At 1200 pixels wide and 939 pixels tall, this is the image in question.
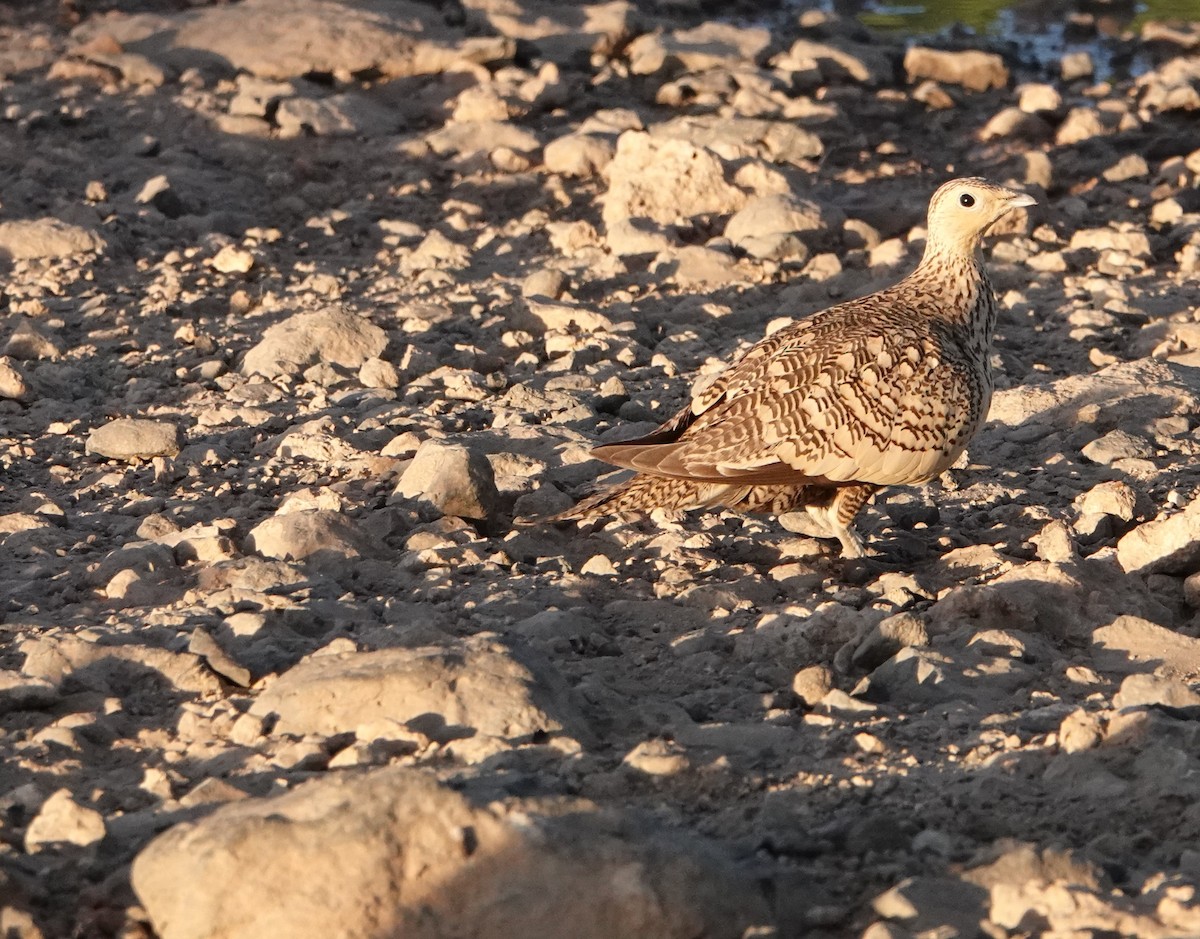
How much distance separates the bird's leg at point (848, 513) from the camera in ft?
18.5

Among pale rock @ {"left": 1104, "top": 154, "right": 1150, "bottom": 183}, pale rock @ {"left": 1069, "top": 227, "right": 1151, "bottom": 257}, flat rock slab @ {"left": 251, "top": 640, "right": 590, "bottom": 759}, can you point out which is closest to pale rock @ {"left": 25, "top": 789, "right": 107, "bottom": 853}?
flat rock slab @ {"left": 251, "top": 640, "right": 590, "bottom": 759}

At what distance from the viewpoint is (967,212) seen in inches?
244

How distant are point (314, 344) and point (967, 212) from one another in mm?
2782

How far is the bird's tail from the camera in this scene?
5.57 meters

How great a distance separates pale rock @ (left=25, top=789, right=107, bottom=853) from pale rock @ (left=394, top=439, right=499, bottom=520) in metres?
2.12

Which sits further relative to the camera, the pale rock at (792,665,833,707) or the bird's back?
the bird's back

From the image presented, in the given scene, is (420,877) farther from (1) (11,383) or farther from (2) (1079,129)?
(2) (1079,129)

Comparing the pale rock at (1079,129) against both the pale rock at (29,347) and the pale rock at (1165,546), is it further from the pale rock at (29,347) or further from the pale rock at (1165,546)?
the pale rock at (29,347)

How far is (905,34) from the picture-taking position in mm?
13750

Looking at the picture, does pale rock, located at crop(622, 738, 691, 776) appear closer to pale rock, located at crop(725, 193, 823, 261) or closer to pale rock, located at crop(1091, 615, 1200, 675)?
pale rock, located at crop(1091, 615, 1200, 675)

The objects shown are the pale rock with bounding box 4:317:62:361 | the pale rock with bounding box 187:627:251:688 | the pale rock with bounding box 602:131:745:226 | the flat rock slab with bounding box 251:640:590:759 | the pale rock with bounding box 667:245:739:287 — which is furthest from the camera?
the pale rock with bounding box 602:131:745:226

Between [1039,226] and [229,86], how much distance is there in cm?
506

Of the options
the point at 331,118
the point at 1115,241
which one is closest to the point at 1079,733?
the point at 1115,241

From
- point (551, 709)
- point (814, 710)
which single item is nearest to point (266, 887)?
point (551, 709)
